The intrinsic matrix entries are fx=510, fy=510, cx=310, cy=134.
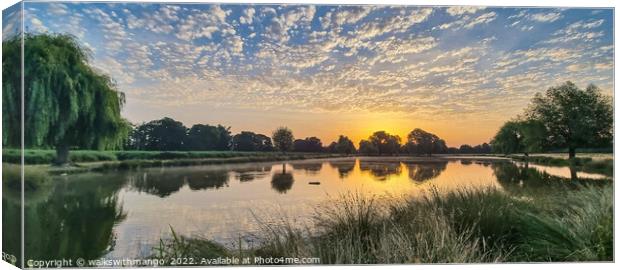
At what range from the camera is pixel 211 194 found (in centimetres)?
594

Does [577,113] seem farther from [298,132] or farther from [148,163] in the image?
[148,163]

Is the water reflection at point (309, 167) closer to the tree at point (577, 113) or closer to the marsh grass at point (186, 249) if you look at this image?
the marsh grass at point (186, 249)

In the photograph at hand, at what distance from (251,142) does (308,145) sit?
720 millimetres

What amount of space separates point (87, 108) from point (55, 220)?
1370 millimetres

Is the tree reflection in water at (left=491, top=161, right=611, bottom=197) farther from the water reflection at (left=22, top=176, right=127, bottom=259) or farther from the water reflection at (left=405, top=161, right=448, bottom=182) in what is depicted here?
the water reflection at (left=22, top=176, right=127, bottom=259)

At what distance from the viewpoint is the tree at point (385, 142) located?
640cm

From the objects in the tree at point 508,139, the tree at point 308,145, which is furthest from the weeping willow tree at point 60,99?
the tree at point 508,139

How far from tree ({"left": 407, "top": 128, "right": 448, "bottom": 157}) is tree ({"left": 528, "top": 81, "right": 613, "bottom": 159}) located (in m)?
1.18

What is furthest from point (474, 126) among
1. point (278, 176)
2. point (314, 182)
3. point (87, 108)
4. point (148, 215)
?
point (87, 108)

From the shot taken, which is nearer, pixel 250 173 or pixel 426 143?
pixel 250 173

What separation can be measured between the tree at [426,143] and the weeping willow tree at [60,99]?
347 centimetres

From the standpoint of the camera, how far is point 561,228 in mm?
5414

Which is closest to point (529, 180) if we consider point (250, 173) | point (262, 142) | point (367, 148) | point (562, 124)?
point (562, 124)

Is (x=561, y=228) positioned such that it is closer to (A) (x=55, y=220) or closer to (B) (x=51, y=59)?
(A) (x=55, y=220)
